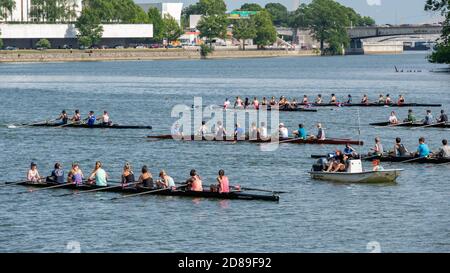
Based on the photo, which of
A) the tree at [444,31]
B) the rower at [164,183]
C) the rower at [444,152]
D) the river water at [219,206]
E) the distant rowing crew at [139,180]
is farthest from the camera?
the tree at [444,31]

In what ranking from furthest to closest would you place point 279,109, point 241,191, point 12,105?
point 12,105
point 279,109
point 241,191

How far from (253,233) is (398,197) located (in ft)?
38.3

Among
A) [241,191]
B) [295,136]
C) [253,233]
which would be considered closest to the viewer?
[253,233]

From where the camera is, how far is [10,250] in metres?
41.4

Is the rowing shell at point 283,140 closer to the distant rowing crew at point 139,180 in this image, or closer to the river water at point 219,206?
the river water at point 219,206

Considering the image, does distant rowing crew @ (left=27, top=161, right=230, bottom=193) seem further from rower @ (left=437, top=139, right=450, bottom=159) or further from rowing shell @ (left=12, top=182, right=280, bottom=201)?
rower @ (left=437, top=139, right=450, bottom=159)

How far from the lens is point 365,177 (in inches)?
2217

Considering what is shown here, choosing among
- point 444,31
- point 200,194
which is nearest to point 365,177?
point 200,194

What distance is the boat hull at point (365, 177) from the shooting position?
56.1 m

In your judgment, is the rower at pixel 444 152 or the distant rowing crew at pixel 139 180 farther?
the rower at pixel 444 152

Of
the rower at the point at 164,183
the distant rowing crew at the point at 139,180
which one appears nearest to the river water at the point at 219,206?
the distant rowing crew at the point at 139,180

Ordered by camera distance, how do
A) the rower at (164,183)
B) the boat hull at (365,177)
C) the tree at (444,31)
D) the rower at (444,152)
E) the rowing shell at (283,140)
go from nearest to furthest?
the rower at (164,183) → the boat hull at (365,177) → the rower at (444,152) → the rowing shell at (283,140) → the tree at (444,31)
